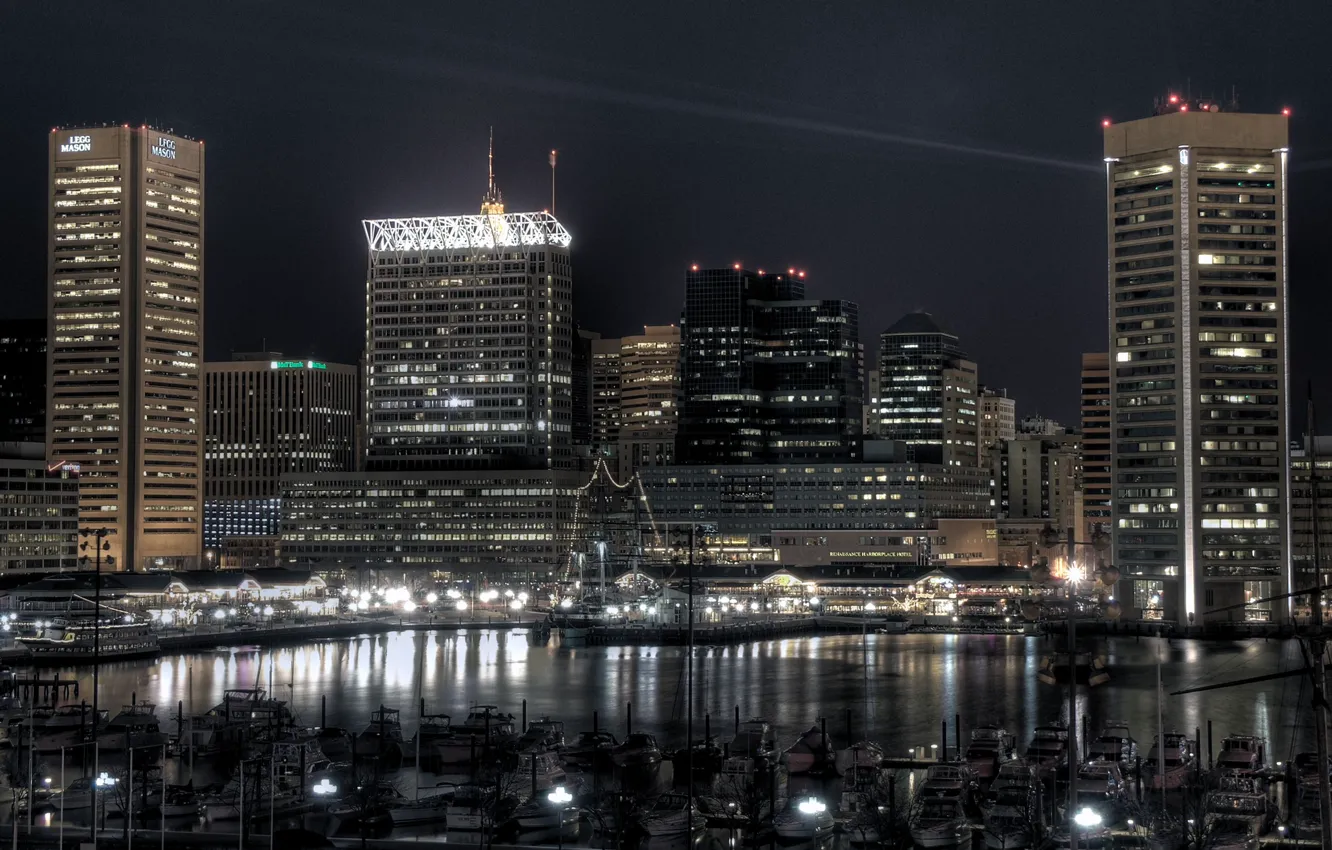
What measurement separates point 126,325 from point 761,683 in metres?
115

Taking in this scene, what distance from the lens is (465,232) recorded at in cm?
19200

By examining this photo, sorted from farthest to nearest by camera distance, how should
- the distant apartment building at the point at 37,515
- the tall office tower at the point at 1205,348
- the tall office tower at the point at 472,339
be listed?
the tall office tower at the point at 472,339, the distant apartment building at the point at 37,515, the tall office tower at the point at 1205,348

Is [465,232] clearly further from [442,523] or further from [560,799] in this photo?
[560,799]

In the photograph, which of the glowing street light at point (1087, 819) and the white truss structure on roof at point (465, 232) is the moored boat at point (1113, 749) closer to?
the glowing street light at point (1087, 819)

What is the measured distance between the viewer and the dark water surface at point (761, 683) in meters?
80.0

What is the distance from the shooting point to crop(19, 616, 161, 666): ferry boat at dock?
115250 mm

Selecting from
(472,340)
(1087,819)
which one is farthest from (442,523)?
(1087,819)

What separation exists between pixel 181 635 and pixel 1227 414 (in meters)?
77.9

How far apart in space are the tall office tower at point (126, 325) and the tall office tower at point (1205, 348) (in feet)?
337

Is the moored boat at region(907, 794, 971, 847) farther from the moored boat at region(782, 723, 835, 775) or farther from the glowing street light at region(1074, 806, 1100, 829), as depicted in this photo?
the moored boat at region(782, 723, 835, 775)

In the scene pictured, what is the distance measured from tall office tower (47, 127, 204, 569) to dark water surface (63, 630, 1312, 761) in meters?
66.3

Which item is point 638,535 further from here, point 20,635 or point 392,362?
point 20,635

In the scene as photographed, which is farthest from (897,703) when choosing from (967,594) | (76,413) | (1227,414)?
(76,413)

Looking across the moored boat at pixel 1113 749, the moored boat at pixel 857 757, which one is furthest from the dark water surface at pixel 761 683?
the moored boat at pixel 1113 749
